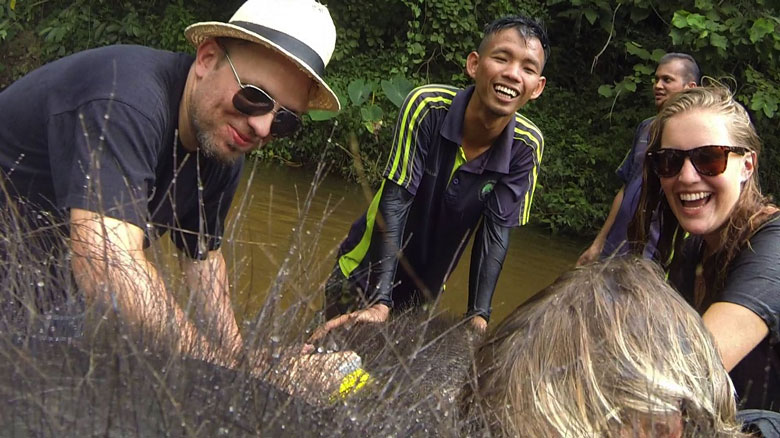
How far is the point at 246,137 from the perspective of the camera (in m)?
2.28

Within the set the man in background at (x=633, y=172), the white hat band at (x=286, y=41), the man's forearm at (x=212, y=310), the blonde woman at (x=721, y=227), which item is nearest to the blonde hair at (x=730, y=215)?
the blonde woman at (x=721, y=227)

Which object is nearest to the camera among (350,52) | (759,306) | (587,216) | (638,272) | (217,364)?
(217,364)

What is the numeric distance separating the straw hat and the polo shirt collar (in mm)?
1025

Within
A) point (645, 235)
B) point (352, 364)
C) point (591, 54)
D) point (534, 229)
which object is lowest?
point (534, 229)

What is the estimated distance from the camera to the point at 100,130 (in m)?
1.93

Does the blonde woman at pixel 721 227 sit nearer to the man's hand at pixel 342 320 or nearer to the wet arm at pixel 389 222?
the man's hand at pixel 342 320

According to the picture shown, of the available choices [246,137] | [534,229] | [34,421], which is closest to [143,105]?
[246,137]

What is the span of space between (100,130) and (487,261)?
1.84 metres

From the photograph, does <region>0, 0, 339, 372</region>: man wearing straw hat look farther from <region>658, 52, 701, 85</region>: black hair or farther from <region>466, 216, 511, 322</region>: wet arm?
<region>658, 52, 701, 85</region>: black hair

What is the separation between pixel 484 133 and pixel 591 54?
806 cm

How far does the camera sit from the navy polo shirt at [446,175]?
3316 mm

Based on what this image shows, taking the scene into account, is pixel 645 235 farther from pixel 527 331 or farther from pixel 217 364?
pixel 217 364

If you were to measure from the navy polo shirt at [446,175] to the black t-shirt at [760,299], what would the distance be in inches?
55.7

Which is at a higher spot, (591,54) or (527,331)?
(591,54)
